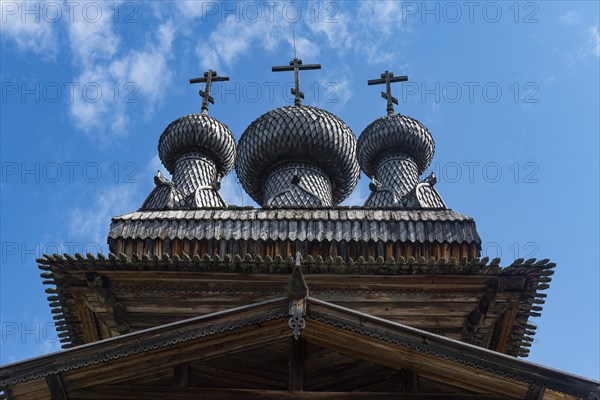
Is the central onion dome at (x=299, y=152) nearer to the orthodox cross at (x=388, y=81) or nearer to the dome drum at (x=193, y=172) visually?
the dome drum at (x=193, y=172)

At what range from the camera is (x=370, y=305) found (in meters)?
8.08

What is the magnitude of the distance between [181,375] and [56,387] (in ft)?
2.85

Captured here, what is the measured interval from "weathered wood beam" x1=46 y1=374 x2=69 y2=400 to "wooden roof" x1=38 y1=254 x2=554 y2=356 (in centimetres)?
256

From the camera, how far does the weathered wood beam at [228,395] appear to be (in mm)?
5270

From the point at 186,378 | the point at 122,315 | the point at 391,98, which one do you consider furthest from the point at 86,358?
the point at 391,98

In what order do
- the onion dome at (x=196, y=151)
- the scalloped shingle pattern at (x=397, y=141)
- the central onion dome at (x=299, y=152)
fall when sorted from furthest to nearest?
1. the scalloped shingle pattern at (x=397, y=141)
2. the onion dome at (x=196, y=151)
3. the central onion dome at (x=299, y=152)

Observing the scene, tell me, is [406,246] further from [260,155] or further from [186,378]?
[260,155]

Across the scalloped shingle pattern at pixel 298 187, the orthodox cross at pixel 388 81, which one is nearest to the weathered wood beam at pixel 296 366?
the scalloped shingle pattern at pixel 298 187

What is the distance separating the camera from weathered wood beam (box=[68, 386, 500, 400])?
207 inches

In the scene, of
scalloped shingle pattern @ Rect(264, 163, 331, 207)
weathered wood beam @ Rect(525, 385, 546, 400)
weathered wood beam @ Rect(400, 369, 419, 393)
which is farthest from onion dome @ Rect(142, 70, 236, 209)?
weathered wood beam @ Rect(525, 385, 546, 400)

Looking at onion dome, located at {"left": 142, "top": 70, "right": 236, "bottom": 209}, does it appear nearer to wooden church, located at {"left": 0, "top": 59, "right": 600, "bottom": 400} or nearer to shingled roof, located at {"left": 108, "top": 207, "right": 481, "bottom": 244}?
wooden church, located at {"left": 0, "top": 59, "right": 600, "bottom": 400}

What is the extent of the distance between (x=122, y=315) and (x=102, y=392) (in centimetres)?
278

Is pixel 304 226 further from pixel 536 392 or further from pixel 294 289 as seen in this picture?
pixel 536 392

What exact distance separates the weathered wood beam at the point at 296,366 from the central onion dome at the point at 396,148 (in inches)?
356
